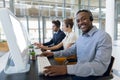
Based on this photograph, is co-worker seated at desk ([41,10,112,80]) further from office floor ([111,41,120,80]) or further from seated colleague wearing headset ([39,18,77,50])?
office floor ([111,41,120,80])

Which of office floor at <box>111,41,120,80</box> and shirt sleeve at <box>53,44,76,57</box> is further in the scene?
office floor at <box>111,41,120,80</box>

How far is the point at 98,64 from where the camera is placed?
1124 mm

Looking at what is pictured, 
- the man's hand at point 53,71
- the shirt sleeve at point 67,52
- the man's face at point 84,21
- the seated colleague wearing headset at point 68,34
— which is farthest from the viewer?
the seated colleague wearing headset at point 68,34

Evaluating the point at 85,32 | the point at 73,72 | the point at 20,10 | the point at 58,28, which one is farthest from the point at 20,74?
the point at 20,10

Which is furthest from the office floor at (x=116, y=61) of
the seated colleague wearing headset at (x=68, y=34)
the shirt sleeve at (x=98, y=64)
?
the shirt sleeve at (x=98, y=64)

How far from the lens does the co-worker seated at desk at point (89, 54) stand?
1.10 meters

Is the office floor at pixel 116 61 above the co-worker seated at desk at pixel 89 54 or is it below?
below

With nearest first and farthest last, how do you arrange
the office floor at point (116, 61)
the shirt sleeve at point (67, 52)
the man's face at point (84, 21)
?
1. the man's face at point (84, 21)
2. the shirt sleeve at point (67, 52)
3. the office floor at point (116, 61)

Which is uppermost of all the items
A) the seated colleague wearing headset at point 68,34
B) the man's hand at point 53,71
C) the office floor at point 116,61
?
the seated colleague wearing headset at point 68,34

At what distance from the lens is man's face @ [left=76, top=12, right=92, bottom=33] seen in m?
1.35

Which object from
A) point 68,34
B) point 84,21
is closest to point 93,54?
point 84,21

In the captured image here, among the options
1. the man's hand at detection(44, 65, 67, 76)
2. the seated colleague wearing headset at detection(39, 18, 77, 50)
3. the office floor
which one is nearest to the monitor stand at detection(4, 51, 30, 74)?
the man's hand at detection(44, 65, 67, 76)

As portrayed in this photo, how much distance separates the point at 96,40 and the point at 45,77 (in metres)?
0.46

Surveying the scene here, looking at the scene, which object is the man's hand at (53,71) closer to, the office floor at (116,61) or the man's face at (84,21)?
the man's face at (84,21)
